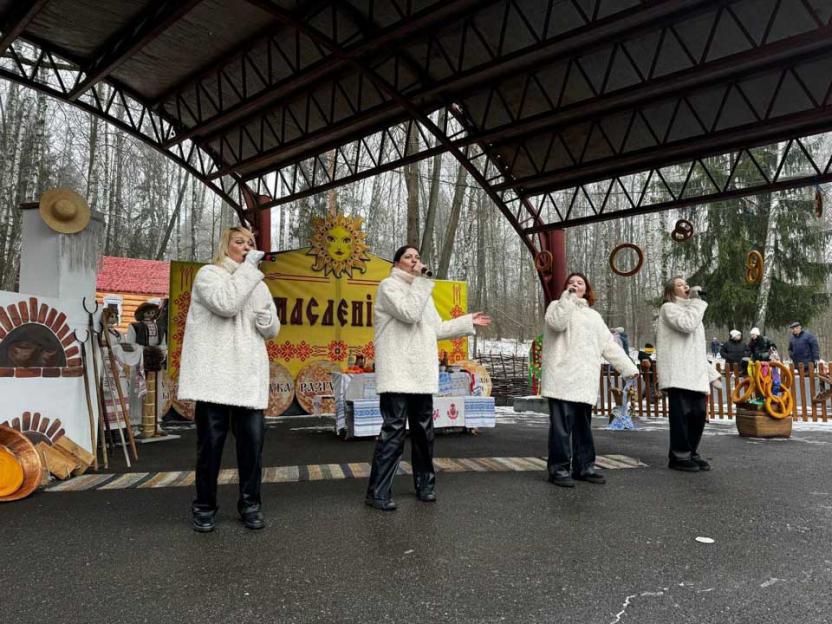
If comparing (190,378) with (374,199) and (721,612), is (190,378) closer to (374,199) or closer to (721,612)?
(721,612)

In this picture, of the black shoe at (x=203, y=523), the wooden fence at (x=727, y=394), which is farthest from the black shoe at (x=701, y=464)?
the black shoe at (x=203, y=523)

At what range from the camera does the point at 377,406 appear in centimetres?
833

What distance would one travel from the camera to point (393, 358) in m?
4.28

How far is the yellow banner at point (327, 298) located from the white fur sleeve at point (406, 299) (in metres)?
7.49

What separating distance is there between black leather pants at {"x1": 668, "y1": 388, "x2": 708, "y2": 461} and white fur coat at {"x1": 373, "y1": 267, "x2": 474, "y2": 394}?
8.59 feet

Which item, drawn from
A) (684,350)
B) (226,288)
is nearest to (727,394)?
(684,350)

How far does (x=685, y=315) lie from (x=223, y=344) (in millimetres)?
4145

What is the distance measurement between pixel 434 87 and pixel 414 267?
6.61m

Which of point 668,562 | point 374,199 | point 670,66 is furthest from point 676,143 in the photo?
point 374,199

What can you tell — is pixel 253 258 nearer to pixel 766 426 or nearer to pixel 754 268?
pixel 766 426

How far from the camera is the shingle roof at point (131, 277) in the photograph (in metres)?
22.3

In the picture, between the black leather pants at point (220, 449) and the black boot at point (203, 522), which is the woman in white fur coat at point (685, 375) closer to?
the black leather pants at point (220, 449)

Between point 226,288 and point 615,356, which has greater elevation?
point 226,288

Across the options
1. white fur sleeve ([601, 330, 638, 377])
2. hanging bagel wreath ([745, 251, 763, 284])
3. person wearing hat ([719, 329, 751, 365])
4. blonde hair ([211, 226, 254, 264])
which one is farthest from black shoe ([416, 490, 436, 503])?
person wearing hat ([719, 329, 751, 365])
